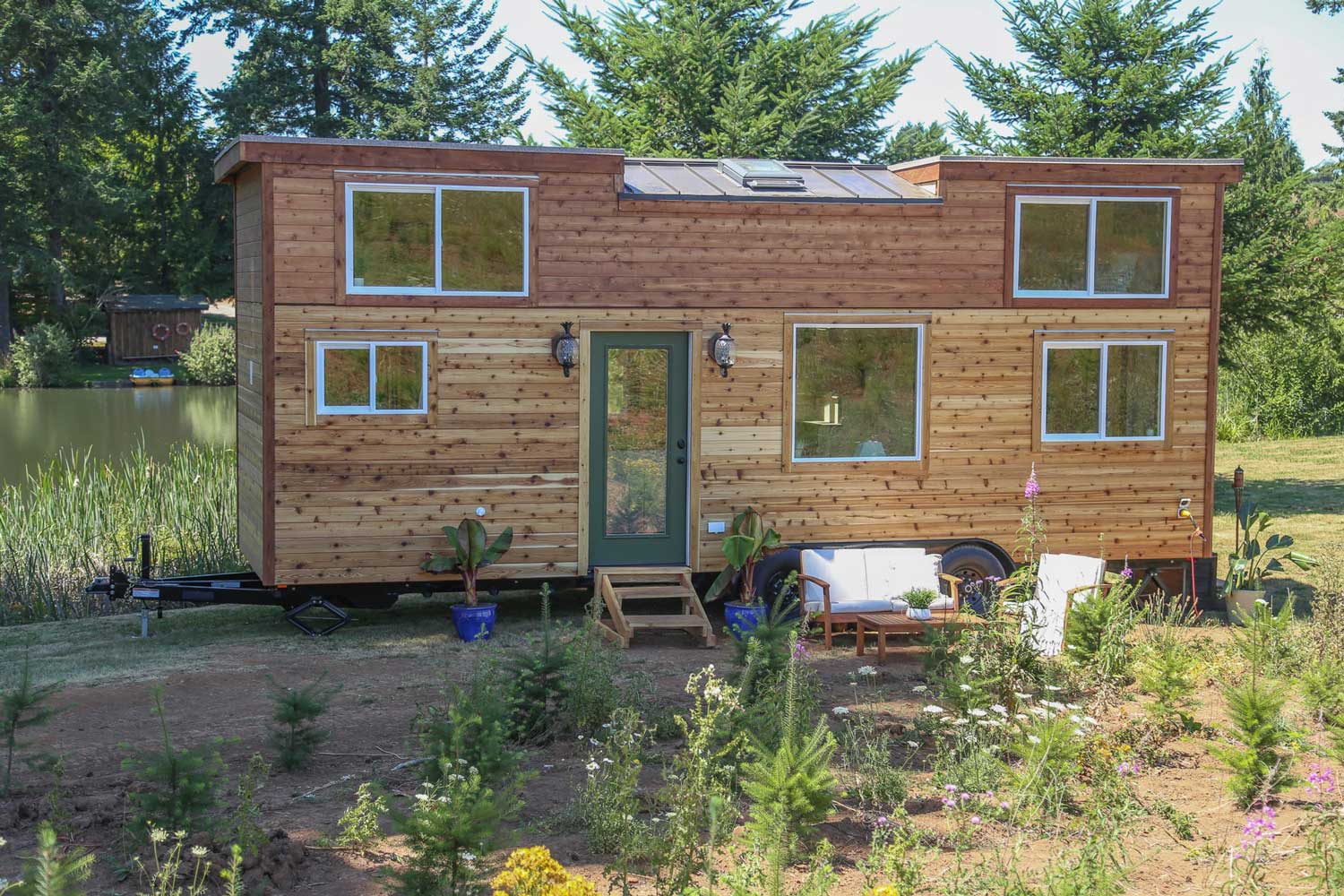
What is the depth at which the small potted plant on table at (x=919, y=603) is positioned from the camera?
917cm

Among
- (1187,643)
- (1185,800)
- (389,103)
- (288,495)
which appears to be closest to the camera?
(1185,800)

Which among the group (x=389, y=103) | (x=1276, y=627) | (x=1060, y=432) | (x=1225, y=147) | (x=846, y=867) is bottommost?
(x=846, y=867)

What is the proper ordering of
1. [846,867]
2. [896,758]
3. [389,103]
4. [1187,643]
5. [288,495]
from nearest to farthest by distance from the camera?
[846,867] < [896,758] < [1187,643] < [288,495] < [389,103]

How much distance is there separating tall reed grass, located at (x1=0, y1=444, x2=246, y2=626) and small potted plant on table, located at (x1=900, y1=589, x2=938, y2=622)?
605cm

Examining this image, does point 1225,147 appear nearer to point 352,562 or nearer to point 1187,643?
point 1187,643

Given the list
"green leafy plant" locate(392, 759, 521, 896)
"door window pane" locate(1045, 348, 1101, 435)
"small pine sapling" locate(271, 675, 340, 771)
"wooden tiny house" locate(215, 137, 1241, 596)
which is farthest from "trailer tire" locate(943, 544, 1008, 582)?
"green leafy plant" locate(392, 759, 521, 896)

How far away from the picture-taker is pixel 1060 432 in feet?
36.4

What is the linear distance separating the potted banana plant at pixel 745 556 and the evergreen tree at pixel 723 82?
12.1 meters

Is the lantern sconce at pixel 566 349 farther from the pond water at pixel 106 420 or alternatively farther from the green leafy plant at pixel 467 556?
the pond water at pixel 106 420

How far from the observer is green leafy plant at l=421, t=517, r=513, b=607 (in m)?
9.91

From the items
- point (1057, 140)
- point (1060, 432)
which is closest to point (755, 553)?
point (1060, 432)

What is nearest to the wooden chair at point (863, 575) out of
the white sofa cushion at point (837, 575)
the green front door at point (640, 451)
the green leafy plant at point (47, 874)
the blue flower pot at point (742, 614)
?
the white sofa cushion at point (837, 575)

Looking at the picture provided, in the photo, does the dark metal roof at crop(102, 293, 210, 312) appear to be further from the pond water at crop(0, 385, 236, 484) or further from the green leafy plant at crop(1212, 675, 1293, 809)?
the green leafy plant at crop(1212, 675, 1293, 809)

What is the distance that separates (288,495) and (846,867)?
5938 mm
